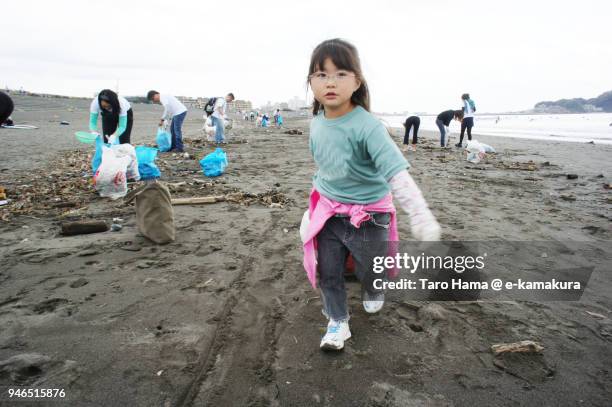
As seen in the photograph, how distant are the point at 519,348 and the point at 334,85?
1.81 m

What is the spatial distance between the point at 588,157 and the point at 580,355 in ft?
36.6

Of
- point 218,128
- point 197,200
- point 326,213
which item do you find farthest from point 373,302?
point 218,128

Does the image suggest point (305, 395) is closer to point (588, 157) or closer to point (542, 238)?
point (542, 238)

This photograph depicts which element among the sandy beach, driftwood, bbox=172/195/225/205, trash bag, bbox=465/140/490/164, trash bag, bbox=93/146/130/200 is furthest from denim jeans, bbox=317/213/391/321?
trash bag, bbox=465/140/490/164

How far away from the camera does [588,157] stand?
33.7 feet

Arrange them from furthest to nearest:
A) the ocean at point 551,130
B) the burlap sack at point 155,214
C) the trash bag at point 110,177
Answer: the ocean at point 551,130 → the trash bag at point 110,177 → the burlap sack at point 155,214

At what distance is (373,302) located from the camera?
89.3 inches

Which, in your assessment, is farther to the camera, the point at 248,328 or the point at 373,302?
the point at 373,302

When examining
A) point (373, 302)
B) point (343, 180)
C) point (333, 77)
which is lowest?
point (373, 302)

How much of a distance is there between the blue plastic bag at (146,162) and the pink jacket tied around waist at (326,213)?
516 cm

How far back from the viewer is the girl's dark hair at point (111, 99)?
240 inches

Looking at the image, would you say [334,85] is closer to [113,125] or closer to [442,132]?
[113,125]

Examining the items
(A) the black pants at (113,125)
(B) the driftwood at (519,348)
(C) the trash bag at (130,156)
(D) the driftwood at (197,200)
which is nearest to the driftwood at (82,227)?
(D) the driftwood at (197,200)

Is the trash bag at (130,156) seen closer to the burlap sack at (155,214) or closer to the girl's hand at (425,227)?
the burlap sack at (155,214)
